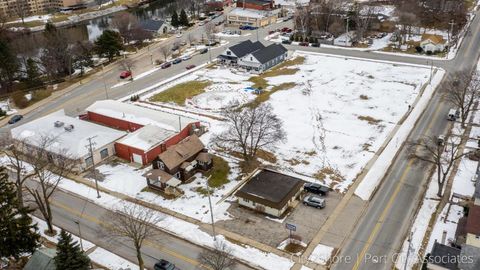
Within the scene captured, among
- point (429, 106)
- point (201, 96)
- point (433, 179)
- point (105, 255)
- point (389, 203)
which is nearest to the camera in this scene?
point (105, 255)

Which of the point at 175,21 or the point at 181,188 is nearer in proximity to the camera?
the point at 181,188

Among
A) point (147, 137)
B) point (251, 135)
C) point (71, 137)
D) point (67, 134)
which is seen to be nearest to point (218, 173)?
point (251, 135)

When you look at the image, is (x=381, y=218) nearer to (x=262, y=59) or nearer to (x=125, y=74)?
(x=262, y=59)

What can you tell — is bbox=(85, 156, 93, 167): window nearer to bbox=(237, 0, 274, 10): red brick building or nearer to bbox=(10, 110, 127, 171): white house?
bbox=(10, 110, 127, 171): white house

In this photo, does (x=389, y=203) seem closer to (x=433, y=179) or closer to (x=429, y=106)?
(x=433, y=179)

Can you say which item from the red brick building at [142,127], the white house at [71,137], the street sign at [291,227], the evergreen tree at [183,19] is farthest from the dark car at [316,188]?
the evergreen tree at [183,19]

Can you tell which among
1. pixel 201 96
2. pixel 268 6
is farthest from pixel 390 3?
pixel 201 96

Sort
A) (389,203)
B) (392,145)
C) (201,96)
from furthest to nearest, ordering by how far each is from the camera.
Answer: (201,96)
(392,145)
(389,203)

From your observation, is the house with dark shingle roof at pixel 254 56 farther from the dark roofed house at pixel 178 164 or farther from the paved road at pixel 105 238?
the paved road at pixel 105 238
